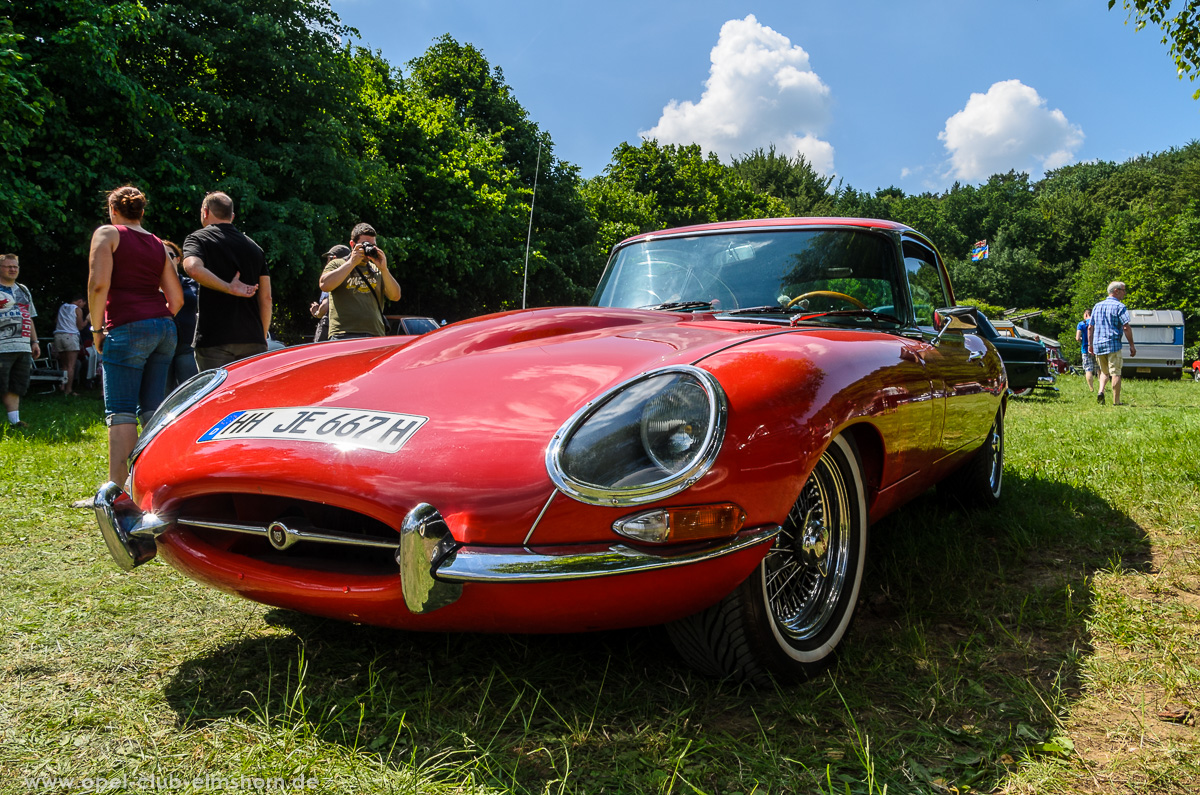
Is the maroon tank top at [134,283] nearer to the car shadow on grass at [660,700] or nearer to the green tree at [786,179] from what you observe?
the car shadow on grass at [660,700]

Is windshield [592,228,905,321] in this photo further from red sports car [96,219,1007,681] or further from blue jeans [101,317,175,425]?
blue jeans [101,317,175,425]

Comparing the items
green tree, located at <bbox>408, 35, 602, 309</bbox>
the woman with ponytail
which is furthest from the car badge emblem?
green tree, located at <bbox>408, 35, 602, 309</bbox>

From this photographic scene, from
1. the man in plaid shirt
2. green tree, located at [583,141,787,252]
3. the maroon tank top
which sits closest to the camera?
the maroon tank top

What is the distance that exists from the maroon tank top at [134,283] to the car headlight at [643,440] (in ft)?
9.95

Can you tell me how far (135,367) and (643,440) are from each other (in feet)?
10.4

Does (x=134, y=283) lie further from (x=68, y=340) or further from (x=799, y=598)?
(x=68, y=340)

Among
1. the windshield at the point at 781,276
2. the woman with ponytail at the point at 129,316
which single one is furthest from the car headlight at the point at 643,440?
the woman with ponytail at the point at 129,316

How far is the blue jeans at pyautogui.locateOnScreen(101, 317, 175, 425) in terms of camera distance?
3.65 metres

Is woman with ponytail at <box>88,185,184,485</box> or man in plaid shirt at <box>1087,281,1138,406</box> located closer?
woman with ponytail at <box>88,185,184,485</box>

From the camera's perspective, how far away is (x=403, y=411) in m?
1.83

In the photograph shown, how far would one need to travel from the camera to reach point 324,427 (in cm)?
178

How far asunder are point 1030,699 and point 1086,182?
252 feet

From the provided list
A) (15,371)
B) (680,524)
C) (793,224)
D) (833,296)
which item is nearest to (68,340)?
(15,371)

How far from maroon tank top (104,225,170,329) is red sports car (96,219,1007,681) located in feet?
5.40
